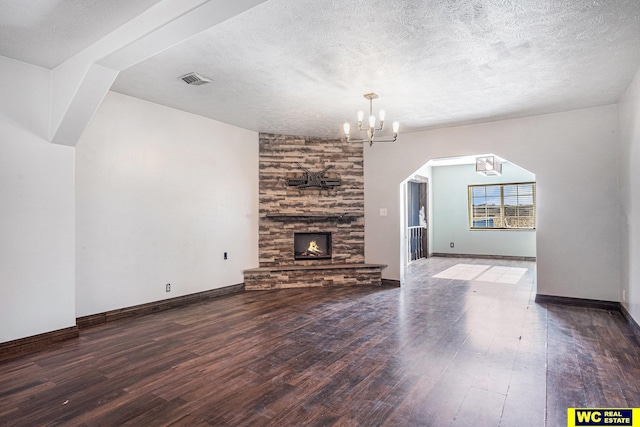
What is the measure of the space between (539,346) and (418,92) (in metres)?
3.02

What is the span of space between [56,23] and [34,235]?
1.99m

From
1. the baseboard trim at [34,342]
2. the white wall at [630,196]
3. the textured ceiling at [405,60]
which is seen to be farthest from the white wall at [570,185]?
the baseboard trim at [34,342]

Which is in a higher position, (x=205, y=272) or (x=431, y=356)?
(x=205, y=272)

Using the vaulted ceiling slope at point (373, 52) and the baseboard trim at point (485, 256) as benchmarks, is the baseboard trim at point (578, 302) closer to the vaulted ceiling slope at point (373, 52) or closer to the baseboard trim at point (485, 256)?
the vaulted ceiling slope at point (373, 52)

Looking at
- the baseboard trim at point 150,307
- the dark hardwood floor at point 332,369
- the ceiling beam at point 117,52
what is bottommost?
the dark hardwood floor at point 332,369

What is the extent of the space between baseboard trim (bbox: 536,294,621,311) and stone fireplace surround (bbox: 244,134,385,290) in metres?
2.51

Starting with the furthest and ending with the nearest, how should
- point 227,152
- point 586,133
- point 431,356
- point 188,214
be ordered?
point 227,152, point 188,214, point 586,133, point 431,356

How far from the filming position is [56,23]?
2.61 m

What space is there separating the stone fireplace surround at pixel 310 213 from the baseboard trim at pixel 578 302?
251 cm

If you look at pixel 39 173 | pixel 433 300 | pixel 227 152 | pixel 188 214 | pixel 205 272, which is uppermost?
pixel 227 152

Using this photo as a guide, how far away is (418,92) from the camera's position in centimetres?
406

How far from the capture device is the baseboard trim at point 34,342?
121 inches

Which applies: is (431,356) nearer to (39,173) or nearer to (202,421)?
(202,421)

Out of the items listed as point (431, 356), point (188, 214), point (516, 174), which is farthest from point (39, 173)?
point (516, 174)
